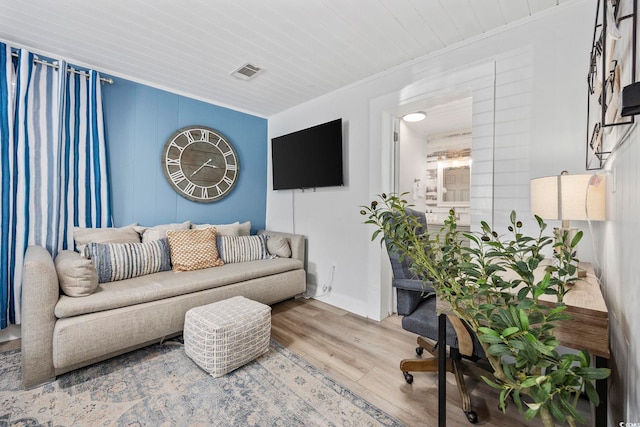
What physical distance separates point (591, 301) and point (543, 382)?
66 centimetres

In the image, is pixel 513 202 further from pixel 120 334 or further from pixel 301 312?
pixel 120 334

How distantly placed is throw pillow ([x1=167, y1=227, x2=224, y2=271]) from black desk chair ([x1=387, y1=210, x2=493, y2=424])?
187cm

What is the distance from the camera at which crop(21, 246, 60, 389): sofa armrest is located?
1.66 meters

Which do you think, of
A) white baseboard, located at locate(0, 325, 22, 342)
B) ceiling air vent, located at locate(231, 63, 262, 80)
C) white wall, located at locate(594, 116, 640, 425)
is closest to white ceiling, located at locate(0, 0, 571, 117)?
ceiling air vent, located at locate(231, 63, 262, 80)

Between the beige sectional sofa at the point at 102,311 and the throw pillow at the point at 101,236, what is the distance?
27cm

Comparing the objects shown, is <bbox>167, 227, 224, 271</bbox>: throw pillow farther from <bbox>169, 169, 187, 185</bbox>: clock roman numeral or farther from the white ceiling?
the white ceiling

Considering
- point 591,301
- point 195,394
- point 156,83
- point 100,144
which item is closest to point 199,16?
point 156,83

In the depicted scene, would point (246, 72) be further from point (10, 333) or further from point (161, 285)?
point (10, 333)

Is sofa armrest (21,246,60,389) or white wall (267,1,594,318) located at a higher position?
white wall (267,1,594,318)

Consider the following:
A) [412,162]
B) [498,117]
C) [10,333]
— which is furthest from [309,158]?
[10,333]

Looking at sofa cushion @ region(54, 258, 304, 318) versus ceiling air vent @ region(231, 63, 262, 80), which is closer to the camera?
sofa cushion @ region(54, 258, 304, 318)

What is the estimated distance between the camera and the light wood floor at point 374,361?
1.53 metres

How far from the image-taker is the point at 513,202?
1.95m

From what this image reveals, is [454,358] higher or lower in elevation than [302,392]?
higher
